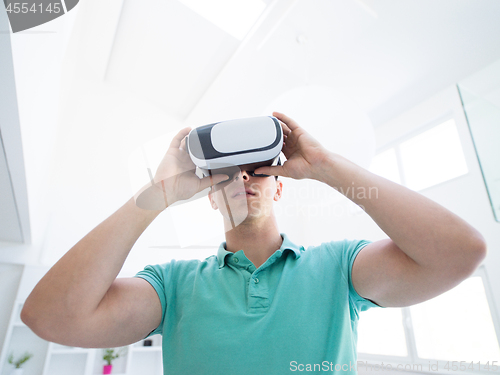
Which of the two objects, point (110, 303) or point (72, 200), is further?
point (72, 200)

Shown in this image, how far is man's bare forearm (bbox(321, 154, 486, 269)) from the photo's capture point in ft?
1.85

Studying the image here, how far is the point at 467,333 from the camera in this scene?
228 cm

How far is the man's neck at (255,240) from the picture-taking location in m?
0.85

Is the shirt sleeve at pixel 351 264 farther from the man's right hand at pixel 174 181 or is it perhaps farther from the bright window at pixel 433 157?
the bright window at pixel 433 157

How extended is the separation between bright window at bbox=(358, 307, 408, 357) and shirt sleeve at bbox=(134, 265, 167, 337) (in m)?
2.42

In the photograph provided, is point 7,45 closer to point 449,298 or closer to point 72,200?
point 72,200

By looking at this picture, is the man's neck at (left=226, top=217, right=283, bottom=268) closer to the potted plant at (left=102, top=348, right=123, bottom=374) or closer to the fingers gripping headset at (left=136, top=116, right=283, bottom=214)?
the fingers gripping headset at (left=136, top=116, right=283, bottom=214)

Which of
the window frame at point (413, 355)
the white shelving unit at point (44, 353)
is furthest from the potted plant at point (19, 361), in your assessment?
the window frame at point (413, 355)

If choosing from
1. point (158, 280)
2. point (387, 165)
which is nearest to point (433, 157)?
point (387, 165)

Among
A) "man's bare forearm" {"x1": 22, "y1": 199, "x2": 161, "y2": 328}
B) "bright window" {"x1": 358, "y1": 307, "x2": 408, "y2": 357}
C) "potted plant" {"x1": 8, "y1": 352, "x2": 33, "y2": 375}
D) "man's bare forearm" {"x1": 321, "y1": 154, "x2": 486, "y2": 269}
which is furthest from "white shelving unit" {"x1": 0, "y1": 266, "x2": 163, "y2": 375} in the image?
"man's bare forearm" {"x1": 321, "y1": 154, "x2": 486, "y2": 269}

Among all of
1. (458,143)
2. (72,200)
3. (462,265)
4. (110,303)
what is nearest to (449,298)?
Result: (458,143)

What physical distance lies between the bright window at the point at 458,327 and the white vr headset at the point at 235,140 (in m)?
2.42

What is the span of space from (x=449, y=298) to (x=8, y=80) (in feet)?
9.72

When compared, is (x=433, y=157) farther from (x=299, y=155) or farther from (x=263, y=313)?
(x=263, y=313)
